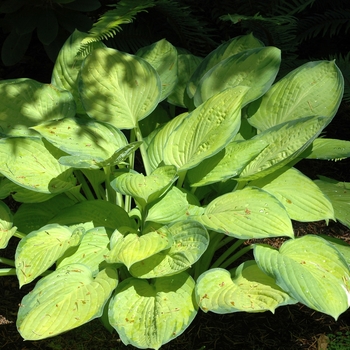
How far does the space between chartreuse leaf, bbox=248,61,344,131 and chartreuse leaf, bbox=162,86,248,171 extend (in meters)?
0.26

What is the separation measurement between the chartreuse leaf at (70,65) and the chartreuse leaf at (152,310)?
962 mm

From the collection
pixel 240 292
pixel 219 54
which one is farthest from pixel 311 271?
pixel 219 54

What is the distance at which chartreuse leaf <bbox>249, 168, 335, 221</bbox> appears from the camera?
2.06 meters

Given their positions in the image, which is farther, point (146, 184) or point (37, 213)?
point (37, 213)

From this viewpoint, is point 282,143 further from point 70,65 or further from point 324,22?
point 324,22

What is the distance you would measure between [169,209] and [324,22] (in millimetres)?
1633

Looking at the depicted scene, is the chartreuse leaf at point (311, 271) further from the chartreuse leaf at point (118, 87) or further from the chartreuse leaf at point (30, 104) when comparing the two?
the chartreuse leaf at point (30, 104)

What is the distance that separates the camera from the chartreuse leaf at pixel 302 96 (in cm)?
230

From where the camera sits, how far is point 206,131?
2221 millimetres

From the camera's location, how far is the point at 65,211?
2.23 m

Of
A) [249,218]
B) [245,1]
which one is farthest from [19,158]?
[245,1]

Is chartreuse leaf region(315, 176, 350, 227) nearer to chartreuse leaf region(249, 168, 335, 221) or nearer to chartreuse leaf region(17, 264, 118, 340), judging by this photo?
chartreuse leaf region(249, 168, 335, 221)

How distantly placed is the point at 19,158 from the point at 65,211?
28cm

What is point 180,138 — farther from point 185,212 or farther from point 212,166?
point 185,212
